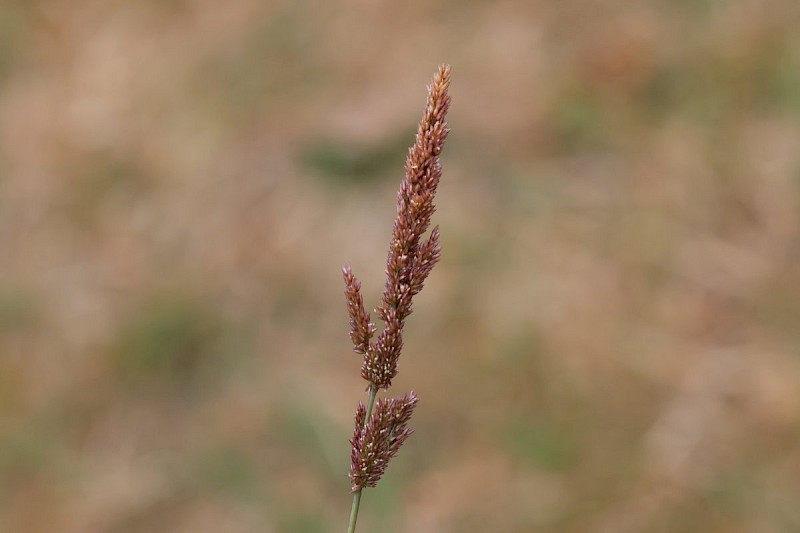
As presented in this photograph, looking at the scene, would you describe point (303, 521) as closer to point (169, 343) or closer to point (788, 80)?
point (169, 343)

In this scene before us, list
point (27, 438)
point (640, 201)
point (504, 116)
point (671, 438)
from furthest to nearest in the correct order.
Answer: point (504, 116) < point (640, 201) < point (27, 438) < point (671, 438)

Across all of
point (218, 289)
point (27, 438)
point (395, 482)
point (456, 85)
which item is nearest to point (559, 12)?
point (456, 85)

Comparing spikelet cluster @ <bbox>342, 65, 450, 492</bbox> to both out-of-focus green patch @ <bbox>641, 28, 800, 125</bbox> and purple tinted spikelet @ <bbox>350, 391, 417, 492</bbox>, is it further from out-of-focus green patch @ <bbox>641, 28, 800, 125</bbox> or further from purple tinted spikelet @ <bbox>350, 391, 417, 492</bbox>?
out-of-focus green patch @ <bbox>641, 28, 800, 125</bbox>

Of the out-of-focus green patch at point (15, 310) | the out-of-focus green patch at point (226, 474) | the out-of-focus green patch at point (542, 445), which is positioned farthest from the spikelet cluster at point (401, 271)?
the out-of-focus green patch at point (15, 310)

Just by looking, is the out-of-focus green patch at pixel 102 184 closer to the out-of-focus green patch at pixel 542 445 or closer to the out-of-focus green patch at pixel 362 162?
the out-of-focus green patch at pixel 362 162

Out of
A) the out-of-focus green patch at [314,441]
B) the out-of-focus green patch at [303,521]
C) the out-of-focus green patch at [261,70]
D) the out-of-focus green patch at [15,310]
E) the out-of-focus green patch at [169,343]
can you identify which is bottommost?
the out-of-focus green patch at [303,521]

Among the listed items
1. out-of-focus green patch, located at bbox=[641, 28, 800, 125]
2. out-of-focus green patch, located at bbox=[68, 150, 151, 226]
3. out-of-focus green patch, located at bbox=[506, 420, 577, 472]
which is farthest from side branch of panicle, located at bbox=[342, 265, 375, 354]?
out-of-focus green patch, located at bbox=[68, 150, 151, 226]

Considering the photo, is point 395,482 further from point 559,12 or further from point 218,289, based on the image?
point 559,12
